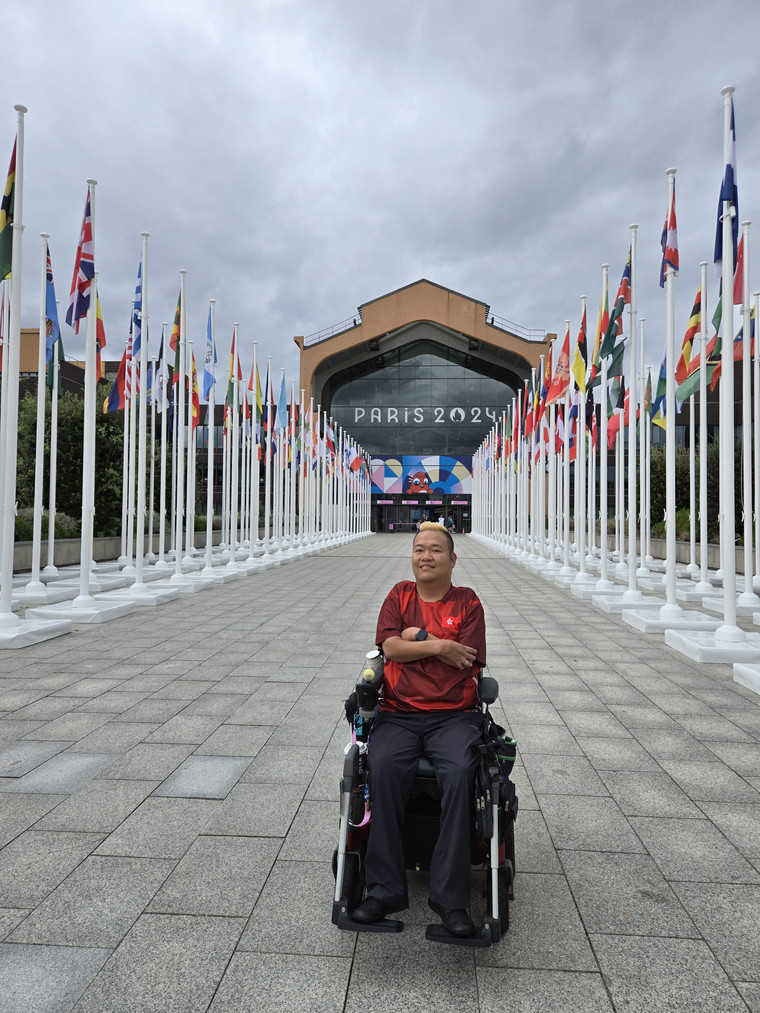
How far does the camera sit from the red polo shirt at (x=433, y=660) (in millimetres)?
3197

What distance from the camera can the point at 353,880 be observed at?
9.10 ft

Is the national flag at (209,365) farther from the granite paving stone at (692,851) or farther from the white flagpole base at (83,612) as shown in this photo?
the granite paving stone at (692,851)

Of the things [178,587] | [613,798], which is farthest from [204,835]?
[178,587]

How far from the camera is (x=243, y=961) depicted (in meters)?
2.56

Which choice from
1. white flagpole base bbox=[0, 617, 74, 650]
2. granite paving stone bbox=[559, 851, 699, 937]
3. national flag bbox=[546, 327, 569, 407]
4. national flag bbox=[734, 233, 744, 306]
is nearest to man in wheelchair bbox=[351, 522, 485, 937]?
granite paving stone bbox=[559, 851, 699, 937]

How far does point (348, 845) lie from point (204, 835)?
41.5 inches

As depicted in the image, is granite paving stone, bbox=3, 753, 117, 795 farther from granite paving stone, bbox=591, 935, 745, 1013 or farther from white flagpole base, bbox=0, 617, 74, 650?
white flagpole base, bbox=0, 617, 74, 650

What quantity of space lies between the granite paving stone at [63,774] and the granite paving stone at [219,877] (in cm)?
116

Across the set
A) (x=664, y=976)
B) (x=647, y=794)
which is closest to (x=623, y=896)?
→ (x=664, y=976)

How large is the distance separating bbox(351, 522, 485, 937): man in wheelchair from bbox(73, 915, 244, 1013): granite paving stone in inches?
20.6

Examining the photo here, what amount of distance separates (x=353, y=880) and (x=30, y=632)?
23.5 feet

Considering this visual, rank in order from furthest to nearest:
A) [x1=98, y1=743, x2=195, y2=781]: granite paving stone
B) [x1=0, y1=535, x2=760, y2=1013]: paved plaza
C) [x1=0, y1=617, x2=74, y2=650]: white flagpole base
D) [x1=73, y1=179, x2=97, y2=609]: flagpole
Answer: [x1=73, y1=179, x2=97, y2=609]: flagpole < [x1=0, y1=617, x2=74, y2=650]: white flagpole base < [x1=98, y1=743, x2=195, y2=781]: granite paving stone < [x1=0, y1=535, x2=760, y2=1013]: paved plaza

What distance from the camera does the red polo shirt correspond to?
3197mm

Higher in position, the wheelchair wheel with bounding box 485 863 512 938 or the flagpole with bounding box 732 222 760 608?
the flagpole with bounding box 732 222 760 608
